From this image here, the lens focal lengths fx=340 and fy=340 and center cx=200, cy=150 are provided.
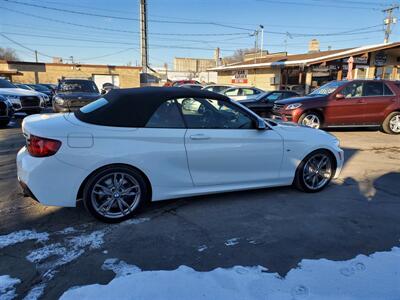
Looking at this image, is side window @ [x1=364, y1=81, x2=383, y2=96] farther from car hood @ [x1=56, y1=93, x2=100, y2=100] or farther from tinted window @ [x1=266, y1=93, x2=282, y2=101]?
car hood @ [x1=56, y1=93, x2=100, y2=100]

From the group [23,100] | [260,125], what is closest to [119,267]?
[260,125]

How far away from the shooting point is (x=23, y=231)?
149 inches

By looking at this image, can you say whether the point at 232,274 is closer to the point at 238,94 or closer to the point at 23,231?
the point at 23,231

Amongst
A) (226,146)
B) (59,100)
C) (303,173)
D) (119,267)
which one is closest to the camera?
(119,267)

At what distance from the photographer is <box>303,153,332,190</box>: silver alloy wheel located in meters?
5.06

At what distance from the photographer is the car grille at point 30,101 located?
13671 millimetres

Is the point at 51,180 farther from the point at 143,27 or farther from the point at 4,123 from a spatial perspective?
the point at 143,27

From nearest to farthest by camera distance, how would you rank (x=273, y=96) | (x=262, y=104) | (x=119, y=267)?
(x=119, y=267), (x=262, y=104), (x=273, y=96)

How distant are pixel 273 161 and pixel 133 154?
197 centimetres

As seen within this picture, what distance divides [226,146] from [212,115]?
45 centimetres

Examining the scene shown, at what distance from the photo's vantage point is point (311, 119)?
10586mm

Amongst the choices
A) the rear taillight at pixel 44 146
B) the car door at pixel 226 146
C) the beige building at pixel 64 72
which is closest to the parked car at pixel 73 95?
the rear taillight at pixel 44 146

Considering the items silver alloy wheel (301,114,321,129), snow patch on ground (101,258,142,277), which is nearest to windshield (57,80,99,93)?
silver alloy wheel (301,114,321,129)

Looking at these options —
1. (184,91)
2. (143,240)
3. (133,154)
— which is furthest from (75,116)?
(143,240)
